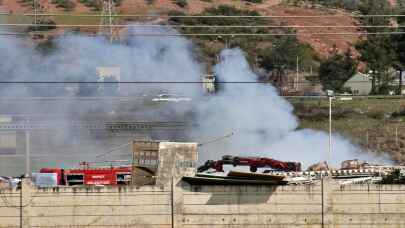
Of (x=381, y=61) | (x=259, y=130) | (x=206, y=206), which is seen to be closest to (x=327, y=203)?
(x=206, y=206)

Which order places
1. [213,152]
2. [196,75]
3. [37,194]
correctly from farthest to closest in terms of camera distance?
[196,75], [213,152], [37,194]

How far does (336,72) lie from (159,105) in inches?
1233

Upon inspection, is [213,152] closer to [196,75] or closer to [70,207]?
[196,75]

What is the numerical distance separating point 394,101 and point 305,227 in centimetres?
4565

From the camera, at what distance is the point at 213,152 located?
5991 centimetres

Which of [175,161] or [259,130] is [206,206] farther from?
[259,130]

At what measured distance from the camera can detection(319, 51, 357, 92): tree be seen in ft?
305

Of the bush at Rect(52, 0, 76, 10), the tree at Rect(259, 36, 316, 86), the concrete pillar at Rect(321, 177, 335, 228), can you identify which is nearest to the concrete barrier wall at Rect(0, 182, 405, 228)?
the concrete pillar at Rect(321, 177, 335, 228)

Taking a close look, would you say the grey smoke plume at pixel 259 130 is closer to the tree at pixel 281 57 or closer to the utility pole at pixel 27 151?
the utility pole at pixel 27 151

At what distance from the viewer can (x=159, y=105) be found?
6606 cm

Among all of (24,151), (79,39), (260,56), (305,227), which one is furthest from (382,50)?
(305,227)

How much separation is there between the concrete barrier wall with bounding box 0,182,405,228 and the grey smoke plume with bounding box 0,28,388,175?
66.8 ft

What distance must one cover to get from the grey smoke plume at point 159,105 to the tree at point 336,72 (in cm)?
2095

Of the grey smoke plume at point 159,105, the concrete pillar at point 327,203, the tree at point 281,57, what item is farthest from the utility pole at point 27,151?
the tree at point 281,57
